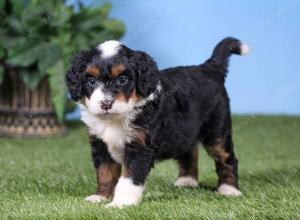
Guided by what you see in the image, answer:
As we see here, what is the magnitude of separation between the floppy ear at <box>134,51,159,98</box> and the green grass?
65cm

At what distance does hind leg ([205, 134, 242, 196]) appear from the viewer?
4.20m

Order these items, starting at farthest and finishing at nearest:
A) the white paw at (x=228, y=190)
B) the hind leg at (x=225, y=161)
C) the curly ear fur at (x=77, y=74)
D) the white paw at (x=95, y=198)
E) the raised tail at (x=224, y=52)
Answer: the raised tail at (x=224, y=52) → the hind leg at (x=225, y=161) → the white paw at (x=228, y=190) → the white paw at (x=95, y=198) → the curly ear fur at (x=77, y=74)

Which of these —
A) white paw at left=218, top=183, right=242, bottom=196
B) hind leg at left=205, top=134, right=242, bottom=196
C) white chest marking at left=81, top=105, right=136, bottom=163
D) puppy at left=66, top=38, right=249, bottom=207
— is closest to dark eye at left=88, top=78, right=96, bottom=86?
puppy at left=66, top=38, right=249, bottom=207

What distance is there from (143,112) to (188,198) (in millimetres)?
665

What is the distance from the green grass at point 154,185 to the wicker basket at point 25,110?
29 centimetres

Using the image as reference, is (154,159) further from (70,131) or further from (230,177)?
(70,131)

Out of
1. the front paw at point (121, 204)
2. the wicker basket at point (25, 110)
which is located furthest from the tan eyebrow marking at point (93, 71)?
the wicker basket at point (25, 110)

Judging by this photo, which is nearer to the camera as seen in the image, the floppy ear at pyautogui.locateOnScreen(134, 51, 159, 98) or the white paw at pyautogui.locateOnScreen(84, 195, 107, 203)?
the floppy ear at pyautogui.locateOnScreen(134, 51, 159, 98)

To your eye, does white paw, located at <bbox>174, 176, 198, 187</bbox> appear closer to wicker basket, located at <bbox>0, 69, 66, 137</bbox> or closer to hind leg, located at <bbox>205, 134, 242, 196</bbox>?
hind leg, located at <bbox>205, 134, 242, 196</bbox>

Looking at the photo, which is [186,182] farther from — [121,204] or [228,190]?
[121,204]

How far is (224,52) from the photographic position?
4426 mm

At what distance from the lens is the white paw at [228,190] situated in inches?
161

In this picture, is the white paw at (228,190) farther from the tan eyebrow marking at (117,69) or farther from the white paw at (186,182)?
the tan eyebrow marking at (117,69)

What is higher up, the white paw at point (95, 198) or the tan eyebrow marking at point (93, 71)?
the tan eyebrow marking at point (93, 71)
